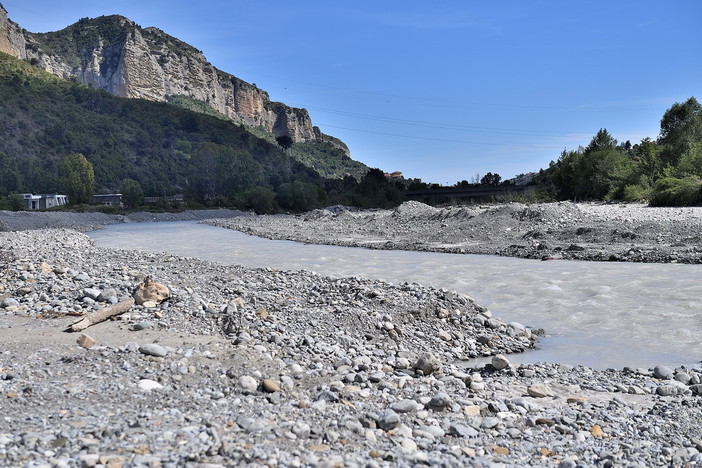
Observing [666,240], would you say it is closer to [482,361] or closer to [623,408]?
[482,361]

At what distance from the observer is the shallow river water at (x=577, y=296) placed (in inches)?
332

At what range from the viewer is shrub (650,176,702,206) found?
33.7m

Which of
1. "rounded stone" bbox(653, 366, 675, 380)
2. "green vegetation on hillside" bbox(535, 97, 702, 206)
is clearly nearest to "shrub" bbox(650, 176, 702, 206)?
"green vegetation on hillside" bbox(535, 97, 702, 206)

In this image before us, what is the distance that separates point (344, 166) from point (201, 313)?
18249cm

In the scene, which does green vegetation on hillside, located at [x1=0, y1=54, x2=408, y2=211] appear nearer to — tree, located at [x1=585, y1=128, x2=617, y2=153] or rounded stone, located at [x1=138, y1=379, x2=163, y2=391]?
tree, located at [x1=585, y1=128, x2=617, y2=153]

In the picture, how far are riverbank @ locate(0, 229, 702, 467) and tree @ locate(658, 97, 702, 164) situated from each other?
153ft

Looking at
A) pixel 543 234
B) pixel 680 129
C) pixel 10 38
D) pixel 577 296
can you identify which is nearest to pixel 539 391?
pixel 577 296

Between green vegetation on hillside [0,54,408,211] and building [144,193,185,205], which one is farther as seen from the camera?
green vegetation on hillside [0,54,408,211]

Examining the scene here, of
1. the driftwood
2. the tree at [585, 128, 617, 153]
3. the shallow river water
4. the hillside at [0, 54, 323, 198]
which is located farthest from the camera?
the hillside at [0, 54, 323, 198]

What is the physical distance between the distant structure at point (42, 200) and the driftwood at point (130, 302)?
7523cm

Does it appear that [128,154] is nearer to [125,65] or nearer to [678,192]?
[125,65]

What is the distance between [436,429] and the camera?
4.59 m

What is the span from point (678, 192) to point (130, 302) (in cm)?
3490

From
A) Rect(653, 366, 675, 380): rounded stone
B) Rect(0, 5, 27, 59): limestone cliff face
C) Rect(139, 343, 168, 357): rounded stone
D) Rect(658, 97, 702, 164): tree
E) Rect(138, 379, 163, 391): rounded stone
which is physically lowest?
Rect(653, 366, 675, 380): rounded stone
